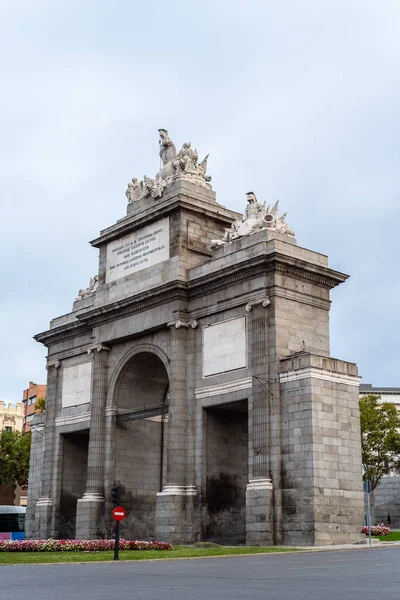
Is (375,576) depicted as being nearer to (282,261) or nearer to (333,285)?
(282,261)

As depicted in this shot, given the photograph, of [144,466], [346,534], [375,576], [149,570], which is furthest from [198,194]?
[375,576]

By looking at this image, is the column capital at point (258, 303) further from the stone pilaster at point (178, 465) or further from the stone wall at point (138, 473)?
the stone wall at point (138, 473)

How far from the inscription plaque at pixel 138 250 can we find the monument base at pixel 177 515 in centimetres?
1202

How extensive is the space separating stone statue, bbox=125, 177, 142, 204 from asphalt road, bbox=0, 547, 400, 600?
28.8 m

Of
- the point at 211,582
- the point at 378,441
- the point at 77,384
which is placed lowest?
the point at 211,582

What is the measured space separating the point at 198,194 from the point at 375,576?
1213 inches

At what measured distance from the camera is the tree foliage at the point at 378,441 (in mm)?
64312

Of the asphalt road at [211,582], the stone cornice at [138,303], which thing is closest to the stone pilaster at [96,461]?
the stone cornice at [138,303]

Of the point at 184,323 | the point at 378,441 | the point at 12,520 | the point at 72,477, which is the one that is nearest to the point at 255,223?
the point at 184,323

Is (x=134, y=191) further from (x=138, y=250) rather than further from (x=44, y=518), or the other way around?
(x=44, y=518)

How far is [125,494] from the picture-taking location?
149ft

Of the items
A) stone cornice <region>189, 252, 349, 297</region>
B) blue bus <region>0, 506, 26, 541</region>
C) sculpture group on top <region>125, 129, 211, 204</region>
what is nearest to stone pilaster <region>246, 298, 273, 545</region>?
stone cornice <region>189, 252, 349, 297</region>

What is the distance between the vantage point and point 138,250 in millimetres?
46094

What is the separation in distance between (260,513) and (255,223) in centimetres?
1383
